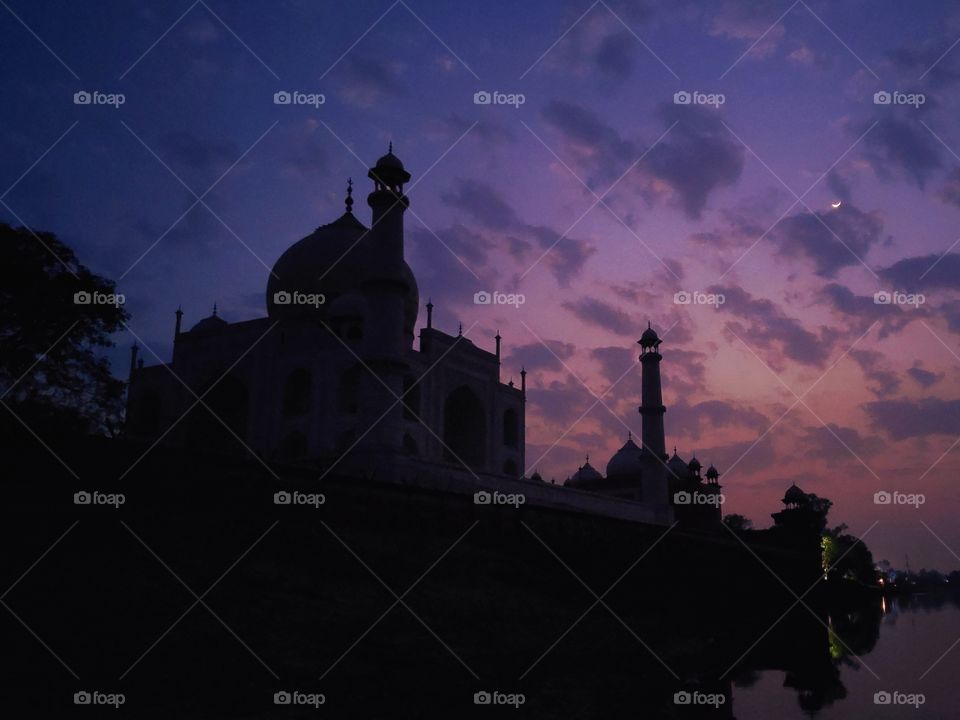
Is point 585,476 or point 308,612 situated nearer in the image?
point 308,612

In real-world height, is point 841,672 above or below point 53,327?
below

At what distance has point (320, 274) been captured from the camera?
34594 mm

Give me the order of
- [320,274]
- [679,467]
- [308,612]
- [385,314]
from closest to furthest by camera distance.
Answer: [308,612]
[385,314]
[320,274]
[679,467]

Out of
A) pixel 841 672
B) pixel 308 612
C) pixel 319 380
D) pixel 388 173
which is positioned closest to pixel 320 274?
pixel 319 380

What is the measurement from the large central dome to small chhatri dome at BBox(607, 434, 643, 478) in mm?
23459

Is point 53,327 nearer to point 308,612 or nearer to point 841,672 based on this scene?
point 308,612

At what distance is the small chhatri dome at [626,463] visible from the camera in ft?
171

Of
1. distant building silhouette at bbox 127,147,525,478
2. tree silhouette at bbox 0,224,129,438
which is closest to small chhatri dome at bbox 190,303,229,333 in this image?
distant building silhouette at bbox 127,147,525,478

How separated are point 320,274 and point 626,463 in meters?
26.8

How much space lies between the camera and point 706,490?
5078cm

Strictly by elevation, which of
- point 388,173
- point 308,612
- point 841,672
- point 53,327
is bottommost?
point 841,672

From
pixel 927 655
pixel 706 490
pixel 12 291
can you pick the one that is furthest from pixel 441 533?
pixel 706 490

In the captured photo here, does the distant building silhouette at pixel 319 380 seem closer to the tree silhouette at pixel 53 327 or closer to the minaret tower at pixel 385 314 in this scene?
the minaret tower at pixel 385 314

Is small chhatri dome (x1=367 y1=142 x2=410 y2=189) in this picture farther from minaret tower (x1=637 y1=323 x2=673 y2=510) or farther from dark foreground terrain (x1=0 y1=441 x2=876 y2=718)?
minaret tower (x1=637 y1=323 x2=673 y2=510)
